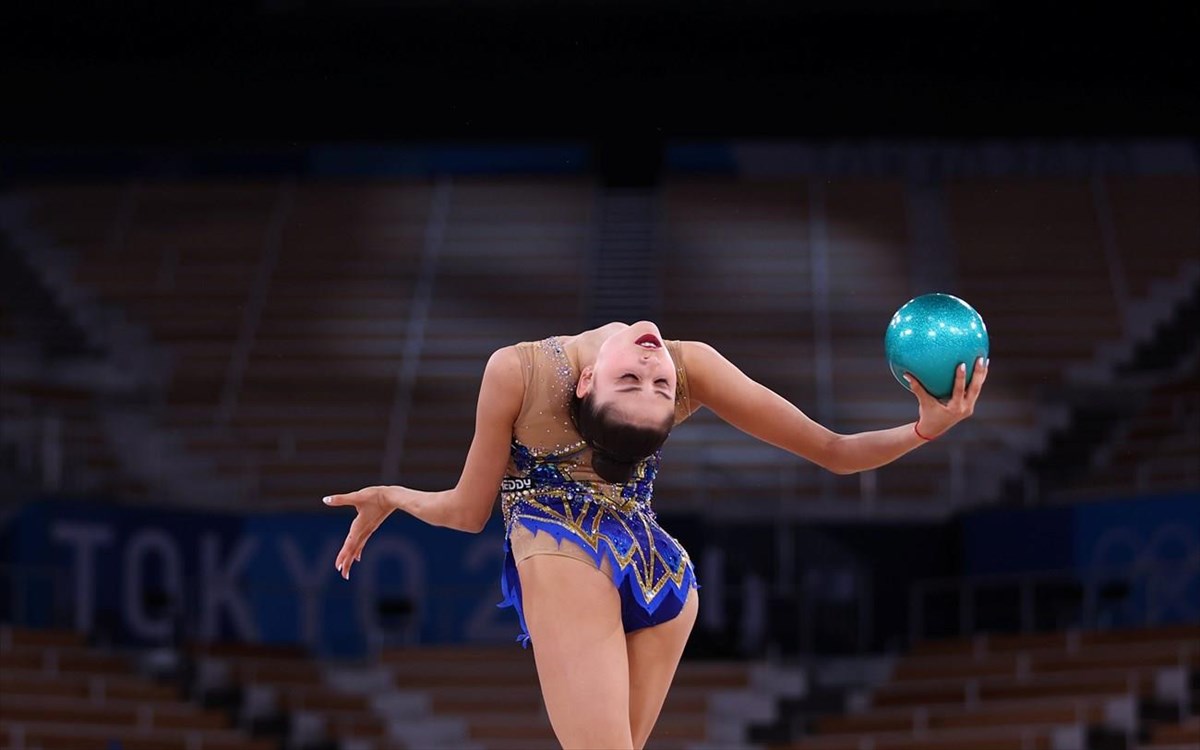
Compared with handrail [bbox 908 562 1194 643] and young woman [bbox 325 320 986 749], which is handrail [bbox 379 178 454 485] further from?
young woman [bbox 325 320 986 749]

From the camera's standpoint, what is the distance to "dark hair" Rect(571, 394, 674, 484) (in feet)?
10.5

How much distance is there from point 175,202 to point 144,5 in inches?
68.3

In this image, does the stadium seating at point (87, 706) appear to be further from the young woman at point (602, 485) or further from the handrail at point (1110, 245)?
the handrail at point (1110, 245)

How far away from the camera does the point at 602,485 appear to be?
336 centimetres

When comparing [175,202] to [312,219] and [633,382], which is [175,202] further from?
[633,382]

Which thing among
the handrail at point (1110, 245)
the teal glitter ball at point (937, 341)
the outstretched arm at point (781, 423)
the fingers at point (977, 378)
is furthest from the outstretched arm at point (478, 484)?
the handrail at point (1110, 245)

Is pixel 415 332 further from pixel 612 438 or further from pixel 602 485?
pixel 612 438

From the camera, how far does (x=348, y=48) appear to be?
1507 centimetres

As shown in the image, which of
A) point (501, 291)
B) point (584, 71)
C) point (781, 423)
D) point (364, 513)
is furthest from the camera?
point (584, 71)

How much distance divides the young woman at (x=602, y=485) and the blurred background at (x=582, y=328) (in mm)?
5943

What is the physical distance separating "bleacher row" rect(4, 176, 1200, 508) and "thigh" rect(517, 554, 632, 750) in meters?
7.96

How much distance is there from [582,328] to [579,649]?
10764 mm

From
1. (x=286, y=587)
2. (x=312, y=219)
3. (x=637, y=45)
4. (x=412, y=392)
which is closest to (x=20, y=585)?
(x=286, y=587)

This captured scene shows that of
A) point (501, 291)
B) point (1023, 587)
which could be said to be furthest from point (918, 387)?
point (501, 291)
